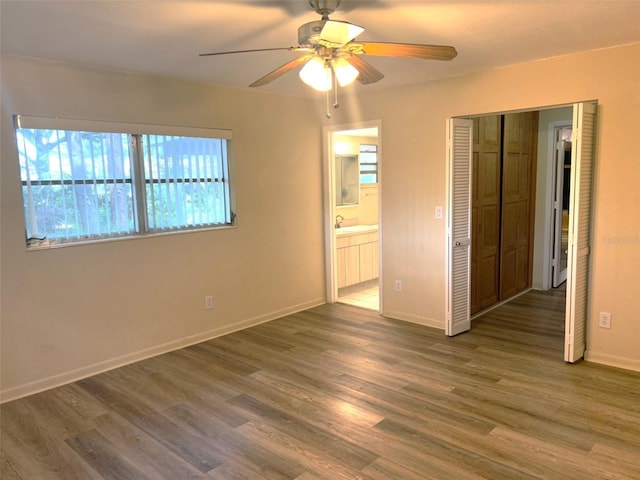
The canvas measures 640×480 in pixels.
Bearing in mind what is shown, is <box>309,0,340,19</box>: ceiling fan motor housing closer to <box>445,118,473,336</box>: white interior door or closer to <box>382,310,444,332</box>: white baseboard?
<box>445,118,473,336</box>: white interior door

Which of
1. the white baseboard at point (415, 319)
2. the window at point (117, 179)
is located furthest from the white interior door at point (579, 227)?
the window at point (117, 179)

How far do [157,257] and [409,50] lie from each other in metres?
2.73

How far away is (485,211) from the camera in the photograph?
16.0ft

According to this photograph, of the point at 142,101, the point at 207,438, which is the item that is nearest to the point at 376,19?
the point at 142,101

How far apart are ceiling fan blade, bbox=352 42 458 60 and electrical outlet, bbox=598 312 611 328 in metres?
2.47

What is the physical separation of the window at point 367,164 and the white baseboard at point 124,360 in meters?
2.53

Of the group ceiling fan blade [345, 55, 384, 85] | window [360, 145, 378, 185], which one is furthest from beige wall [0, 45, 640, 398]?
ceiling fan blade [345, 55, 384, 85]

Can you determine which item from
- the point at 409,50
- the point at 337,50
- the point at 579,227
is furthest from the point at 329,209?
the point at 409,50

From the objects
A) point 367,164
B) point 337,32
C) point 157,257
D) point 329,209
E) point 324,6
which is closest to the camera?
point 337,32

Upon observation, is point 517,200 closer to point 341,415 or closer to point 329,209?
point 329,209

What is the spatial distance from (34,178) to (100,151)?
0.52 m

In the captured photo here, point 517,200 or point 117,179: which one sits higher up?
point 117,179

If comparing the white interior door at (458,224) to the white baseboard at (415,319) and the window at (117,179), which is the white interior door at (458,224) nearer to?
the white baseboard at (415,319)

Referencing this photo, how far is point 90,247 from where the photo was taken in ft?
11.7
